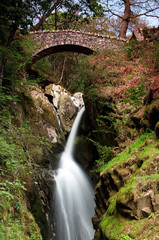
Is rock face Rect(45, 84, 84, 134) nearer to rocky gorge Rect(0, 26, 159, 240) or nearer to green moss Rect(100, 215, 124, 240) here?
rocky gorge Rect(0, 26, 159, 240)

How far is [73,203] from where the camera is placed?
27.0 ft

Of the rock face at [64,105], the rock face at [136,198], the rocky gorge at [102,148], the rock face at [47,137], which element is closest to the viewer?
the rock face at [136,198]

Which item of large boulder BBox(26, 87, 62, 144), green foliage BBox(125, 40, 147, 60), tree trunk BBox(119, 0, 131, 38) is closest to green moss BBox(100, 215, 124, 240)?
large boulder BBox(26, 87, 62, 144)

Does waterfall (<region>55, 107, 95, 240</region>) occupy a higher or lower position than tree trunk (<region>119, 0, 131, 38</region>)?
lower

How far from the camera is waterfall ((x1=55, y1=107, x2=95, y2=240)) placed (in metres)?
7.06

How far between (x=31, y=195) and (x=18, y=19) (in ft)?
15.9

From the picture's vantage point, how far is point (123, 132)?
20.5ft

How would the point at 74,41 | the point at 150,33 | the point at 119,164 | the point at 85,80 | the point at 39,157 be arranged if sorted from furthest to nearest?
the point at 74,41
the point at 150,33
the point at 85,80
the point at 39,157
the point at 119,164

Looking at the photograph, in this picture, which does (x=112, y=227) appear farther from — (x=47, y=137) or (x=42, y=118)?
(x=42, y=118)

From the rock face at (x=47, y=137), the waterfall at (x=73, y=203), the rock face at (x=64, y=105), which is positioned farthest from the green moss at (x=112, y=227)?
the rock face at (x=64, y=105)

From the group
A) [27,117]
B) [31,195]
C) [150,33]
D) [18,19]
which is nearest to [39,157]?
[27,117]

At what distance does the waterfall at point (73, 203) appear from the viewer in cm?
706

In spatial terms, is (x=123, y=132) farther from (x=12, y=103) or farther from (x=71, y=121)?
(x=71, y=121)

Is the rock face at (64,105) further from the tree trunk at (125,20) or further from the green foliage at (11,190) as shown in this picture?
the green foliage at (11,190)
